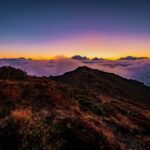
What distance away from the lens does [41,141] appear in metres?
11.0

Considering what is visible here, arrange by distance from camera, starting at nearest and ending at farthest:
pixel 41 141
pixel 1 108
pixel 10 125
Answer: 1. pixel 41 141
2. pixel 10 125
3. pixel 1 108

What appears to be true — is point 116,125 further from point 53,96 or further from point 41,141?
point 41,141

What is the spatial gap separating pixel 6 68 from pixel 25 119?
89.0ft

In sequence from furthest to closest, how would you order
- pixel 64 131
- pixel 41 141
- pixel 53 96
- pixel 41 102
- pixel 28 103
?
pixel 53 96 < pixel 41 102 < pixel 28 103 < pixel 64 131 < pixel 41 141

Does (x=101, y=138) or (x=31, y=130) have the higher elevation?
(x=31, y=130)

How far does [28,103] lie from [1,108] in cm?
373

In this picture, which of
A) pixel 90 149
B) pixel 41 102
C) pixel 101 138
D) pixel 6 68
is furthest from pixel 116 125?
pixel 6 68

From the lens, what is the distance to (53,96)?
24.2 meters

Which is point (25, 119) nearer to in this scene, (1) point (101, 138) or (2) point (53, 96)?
(1) point (101, 138)

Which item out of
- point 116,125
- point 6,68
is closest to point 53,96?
point 116,125

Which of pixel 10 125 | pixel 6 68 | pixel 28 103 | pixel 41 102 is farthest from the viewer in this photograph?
pixel 6 68

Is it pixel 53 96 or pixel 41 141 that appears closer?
pixel 41 141

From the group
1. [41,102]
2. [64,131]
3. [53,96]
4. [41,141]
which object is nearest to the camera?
[41,141]

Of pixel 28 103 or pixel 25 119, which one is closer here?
pixel 25 119
